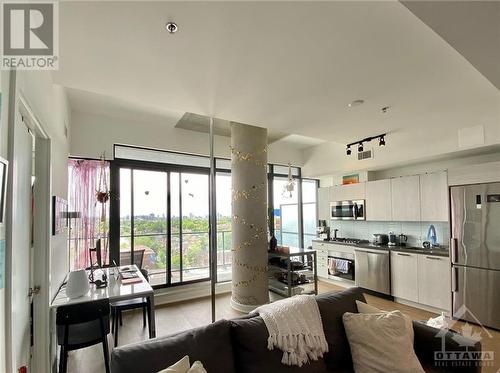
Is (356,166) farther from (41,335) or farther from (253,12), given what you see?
(41,335)

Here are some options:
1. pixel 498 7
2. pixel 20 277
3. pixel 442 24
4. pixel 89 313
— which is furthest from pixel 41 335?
pixel 498 7

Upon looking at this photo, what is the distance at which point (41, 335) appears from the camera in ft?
7.27

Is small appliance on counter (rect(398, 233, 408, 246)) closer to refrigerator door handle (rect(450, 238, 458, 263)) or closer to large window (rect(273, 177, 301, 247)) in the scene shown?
refrigerator door handle (rect(450, 238, 458, 263))

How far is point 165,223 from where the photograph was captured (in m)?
4.72

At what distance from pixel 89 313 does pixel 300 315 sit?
1.79 m

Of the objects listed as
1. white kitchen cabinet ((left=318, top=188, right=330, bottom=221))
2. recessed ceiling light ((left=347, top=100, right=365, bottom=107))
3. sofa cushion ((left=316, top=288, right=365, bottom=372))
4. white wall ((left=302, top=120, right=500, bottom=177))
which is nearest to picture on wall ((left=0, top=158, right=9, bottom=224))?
sofa cushion ((left=316, top=288, right=365, bottom=372))

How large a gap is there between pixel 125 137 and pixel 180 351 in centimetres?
373

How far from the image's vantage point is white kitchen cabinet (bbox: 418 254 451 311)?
3.75 m

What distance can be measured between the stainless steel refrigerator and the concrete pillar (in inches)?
101

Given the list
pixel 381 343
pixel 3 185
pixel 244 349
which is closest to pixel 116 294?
pixel 244 349

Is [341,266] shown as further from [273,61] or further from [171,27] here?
[171,27]

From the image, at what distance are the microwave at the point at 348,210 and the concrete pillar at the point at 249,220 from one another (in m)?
2.14

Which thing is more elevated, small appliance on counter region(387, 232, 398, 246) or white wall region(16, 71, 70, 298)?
white wall region(16, 71, 70, 298)

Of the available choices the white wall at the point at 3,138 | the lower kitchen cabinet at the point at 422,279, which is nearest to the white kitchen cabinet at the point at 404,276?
the lower kitchen cabinet at the point at 422,279
